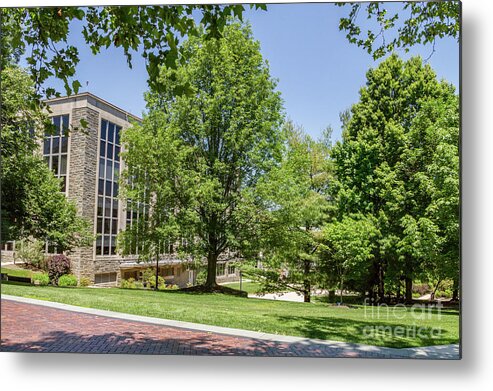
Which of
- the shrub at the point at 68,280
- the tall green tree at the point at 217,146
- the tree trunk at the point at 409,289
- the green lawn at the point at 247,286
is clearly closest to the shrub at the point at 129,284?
the shrub at the point at 68,280

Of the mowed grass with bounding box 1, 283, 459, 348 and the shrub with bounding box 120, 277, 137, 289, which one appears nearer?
the mowed grass with bounding box 1, 283, 459, 348

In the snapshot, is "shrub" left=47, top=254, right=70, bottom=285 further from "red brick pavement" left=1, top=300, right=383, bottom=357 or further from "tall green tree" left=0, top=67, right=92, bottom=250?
"red brick pavement" left=1, top=300, right=383, bottom=357

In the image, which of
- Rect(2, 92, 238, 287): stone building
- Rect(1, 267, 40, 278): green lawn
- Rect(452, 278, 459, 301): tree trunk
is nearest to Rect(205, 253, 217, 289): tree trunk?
Rect(2, 92, 238, 287): stone building

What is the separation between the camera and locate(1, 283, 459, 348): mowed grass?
3641mm

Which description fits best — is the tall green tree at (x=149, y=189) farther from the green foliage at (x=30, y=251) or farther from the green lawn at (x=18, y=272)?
the green lawn at (x=18, y=272)

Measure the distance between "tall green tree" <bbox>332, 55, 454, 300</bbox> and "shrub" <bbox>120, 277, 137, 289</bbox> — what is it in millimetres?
2463

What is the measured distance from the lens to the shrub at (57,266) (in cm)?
391

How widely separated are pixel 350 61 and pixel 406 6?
77 centimetres

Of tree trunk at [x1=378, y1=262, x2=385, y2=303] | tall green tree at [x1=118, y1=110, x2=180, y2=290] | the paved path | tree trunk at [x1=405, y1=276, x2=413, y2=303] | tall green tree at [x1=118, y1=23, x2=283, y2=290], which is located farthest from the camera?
tall green tree at [x1=118, y1=23, x2=283, y2=290]

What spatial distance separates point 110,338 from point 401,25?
14.6 feet

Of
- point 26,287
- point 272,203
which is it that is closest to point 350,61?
point 272,203

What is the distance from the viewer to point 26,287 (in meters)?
3.91

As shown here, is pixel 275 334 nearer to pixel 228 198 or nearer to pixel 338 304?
pixel 338 304

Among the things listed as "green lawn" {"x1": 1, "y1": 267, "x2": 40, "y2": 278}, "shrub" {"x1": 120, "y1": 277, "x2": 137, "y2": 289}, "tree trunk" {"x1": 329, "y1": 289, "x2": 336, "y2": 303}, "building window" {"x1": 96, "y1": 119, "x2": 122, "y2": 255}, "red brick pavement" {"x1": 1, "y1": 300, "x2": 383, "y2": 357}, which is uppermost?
"building window" {"x1": 96, "y1": 119, "x2": 122, "y2": 255}
